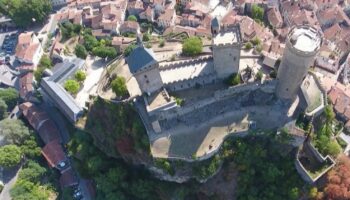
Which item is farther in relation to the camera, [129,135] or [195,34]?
[195,34]

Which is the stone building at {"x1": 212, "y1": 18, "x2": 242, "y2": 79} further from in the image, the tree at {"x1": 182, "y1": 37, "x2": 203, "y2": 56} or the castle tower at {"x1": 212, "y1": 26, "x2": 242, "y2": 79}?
the tree at {"x1": 182, "y1": 37, "x2": 203, "y2": 56}

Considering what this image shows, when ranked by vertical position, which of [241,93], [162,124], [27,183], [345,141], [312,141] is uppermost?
[241,93]

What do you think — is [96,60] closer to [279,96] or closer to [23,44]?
[23,44]

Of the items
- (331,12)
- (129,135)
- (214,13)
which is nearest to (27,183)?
(129,135)

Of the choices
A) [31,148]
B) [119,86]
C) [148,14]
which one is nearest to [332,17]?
[148,14]

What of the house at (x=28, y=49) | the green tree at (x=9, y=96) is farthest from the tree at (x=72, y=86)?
the green tree at (x=9, y=96)

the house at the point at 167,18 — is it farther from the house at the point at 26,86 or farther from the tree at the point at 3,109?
the tree at the point at 3,109

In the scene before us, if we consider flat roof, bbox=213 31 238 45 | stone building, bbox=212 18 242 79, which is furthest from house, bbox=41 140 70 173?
flat roof, bbox=213 31 238 45

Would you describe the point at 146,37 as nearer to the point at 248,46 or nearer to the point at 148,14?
the point at 148,14
